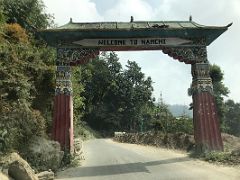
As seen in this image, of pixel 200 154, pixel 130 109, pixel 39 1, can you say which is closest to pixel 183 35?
pixel 200 154

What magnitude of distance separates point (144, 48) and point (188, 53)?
2101 mm

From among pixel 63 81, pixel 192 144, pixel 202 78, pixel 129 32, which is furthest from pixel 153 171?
pixel 192 144

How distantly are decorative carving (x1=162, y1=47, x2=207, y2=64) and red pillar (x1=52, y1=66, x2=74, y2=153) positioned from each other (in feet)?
16.1

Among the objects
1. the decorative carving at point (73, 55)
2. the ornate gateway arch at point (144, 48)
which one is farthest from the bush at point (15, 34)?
the decorative carving at point (73, 55)

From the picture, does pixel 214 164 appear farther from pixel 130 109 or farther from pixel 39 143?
pixel 130 109

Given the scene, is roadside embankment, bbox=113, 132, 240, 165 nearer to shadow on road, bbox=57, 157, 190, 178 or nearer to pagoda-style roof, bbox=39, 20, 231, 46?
shadow on road, bbox=57, 157, 190, 178

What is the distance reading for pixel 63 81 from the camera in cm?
1870

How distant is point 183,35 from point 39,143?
8.35 metres

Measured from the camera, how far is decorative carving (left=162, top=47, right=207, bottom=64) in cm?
1919

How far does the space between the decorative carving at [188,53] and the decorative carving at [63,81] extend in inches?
185

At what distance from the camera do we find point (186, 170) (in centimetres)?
1476

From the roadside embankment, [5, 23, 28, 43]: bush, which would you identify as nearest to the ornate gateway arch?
the roadside embankment

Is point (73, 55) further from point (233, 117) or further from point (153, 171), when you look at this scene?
point (233, 117)

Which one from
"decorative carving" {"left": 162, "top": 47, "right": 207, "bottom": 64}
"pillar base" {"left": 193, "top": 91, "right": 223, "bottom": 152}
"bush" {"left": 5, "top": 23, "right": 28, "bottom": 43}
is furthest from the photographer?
"bush" {"left": 5, "top": 23, "right": 28, "bottom": 43}
